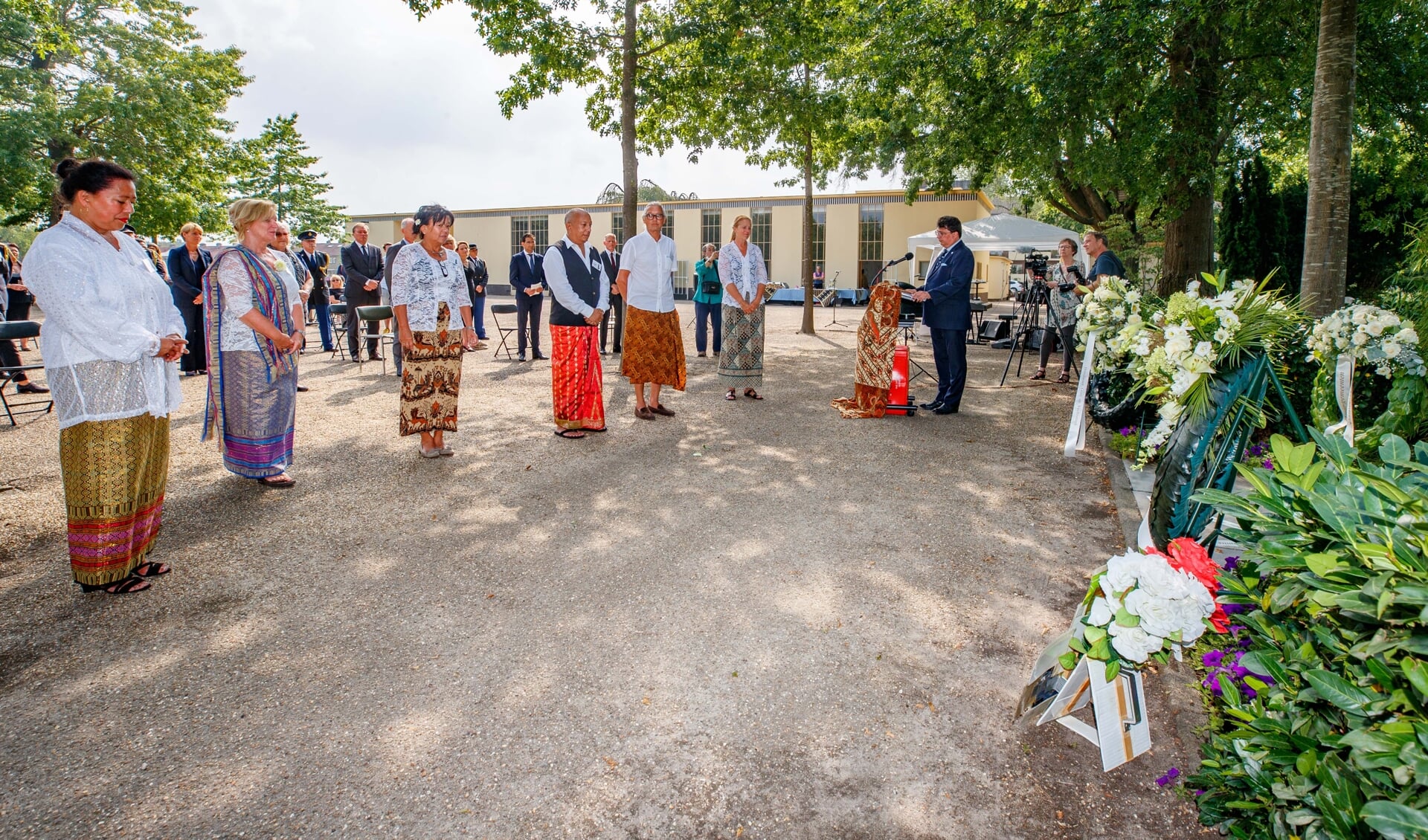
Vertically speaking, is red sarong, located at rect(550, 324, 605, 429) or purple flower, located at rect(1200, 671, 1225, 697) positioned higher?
red sarong, located at rect(550, 324, 605, 429)

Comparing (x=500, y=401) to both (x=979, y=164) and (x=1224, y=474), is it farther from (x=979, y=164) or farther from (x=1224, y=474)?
(x=979, y=164)

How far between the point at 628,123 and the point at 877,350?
6.29 meters

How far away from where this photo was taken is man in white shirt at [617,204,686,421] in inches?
292

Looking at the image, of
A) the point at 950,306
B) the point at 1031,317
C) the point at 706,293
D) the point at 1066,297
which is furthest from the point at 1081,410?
the point at 706,293

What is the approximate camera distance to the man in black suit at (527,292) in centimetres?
1239

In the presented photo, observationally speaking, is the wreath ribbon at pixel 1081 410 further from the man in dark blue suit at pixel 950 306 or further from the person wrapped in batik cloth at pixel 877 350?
the person wrapped in batik cloth at pixel 877 350

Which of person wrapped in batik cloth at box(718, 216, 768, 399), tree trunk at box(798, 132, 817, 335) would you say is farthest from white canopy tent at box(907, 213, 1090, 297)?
person wrapped in batik cloth at box(718, 216, 768, 399)

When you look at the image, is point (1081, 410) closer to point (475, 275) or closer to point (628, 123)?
point (628, 123)

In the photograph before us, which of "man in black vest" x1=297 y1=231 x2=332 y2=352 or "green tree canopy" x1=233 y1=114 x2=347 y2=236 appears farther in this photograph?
"green tree canopy" x1=233 y1=114 x2=347 y2=236

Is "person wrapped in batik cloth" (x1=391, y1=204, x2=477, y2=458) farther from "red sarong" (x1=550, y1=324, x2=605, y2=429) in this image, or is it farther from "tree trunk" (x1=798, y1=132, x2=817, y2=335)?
"tree trunk" (x1=798, y1=132, x2=817, y2=335)

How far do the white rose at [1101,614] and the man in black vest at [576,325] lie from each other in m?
5.10

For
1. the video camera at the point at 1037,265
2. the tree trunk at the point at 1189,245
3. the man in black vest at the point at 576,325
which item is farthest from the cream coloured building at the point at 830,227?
the man in black vest at the point at 576,325

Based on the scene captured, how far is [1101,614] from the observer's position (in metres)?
2.18

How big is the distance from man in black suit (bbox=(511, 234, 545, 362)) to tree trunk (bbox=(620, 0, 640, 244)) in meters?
1.63
